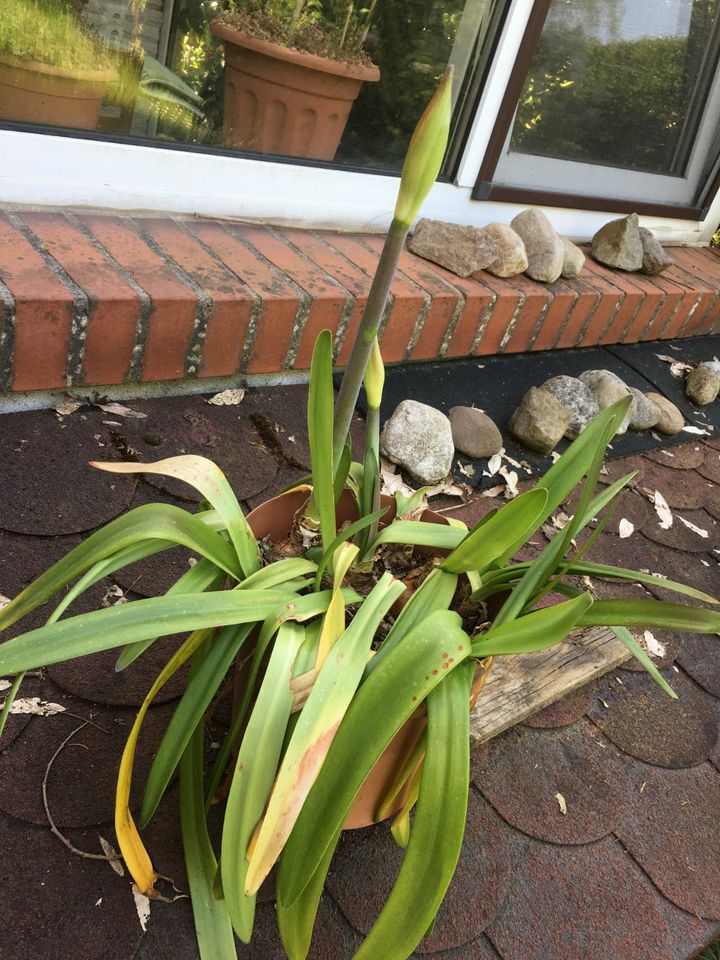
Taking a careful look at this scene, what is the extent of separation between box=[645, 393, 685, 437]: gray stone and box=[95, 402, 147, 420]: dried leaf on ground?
5.55 ft

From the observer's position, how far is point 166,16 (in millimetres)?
1949

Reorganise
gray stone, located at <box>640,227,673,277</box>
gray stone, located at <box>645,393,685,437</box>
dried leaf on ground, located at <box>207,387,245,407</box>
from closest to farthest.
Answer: dried leaf on ground, located at <box>207,387,245,407</box>, gray stone, located at <box>645,393,685,437</box>, gray stone, located at <box>640,227,673,277</box>

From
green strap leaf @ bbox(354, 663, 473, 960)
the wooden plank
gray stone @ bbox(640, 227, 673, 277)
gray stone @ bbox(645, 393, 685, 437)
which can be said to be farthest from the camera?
gray stone @ bbox(640, 227, 673, 277)

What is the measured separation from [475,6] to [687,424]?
4.86ft

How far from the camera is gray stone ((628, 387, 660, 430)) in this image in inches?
104

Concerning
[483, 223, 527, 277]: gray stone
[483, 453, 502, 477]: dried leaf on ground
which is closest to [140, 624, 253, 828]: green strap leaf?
[483, 453, 502, 477]: dried leaf on ground

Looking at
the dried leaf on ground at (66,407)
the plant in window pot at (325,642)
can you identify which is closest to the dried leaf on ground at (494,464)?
the plant in window pot at (325,642)

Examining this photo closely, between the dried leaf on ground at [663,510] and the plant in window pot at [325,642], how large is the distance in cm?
120

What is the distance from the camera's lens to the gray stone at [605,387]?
255 cm

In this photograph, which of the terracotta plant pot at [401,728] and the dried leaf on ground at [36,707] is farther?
the dried leaf on ground at [36,707]

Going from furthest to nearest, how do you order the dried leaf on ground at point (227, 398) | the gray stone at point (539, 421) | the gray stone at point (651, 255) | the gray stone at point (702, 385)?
1. the gray stone at point (651, 255)
2. the gray stone at point (702, 385)
3. the gray stone at point (539, 421)
4. the dried leaf on ground at point (227, 398)

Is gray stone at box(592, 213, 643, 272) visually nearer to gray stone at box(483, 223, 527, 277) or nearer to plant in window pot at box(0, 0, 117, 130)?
gray stone at box(483, 223, 527, 277)

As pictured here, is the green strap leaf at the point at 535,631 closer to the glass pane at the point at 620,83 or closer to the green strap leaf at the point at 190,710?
the green strap leaf at the point at 190,710

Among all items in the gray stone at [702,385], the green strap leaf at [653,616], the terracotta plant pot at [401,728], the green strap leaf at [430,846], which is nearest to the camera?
the green strap leaf at [430,846]
